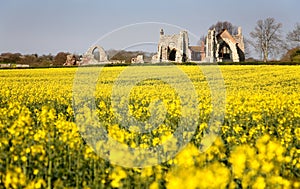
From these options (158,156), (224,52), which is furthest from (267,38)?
(158,156)

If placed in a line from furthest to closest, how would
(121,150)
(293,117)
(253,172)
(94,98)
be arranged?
1. (94,98)
2. (293,117)
3. (121,150)
4. (253,172)

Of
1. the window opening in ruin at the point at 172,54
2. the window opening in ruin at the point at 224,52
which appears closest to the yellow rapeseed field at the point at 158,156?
the window opening in ruin at the point at 172,54

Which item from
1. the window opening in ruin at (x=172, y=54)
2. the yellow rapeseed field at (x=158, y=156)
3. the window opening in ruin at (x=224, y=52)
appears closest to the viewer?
the yellow rapeseed field at (x=158, y=156)

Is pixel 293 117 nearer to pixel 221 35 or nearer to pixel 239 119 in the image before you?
pixel 239 119

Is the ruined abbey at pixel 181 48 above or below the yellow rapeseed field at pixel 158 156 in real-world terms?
above

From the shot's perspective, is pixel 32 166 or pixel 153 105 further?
pixel 153 105

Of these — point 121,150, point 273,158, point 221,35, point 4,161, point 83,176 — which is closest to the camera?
point 273,158

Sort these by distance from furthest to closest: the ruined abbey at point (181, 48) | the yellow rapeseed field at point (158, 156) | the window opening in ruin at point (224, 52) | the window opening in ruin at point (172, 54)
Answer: the window opening in ruin at point (224, 52)
the window opening in ruin at point (172, 54)
the ruined abbey at point (181, 48)
the yellow rapeseed field at point (158, 156)

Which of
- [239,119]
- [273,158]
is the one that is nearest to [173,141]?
[273,158]

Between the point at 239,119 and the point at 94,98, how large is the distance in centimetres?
501

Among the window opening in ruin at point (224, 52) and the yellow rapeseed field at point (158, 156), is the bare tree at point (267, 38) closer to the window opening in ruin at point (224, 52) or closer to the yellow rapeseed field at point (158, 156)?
the window opening in ruin at point (224, 52)

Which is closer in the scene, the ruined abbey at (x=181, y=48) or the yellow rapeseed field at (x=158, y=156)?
the yellow rapeseed field at (x=158, y=156)

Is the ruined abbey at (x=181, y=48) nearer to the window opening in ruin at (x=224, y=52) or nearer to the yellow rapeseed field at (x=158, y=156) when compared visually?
the window opening in ruin at (x=224, y=52)

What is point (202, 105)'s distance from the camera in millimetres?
10281
